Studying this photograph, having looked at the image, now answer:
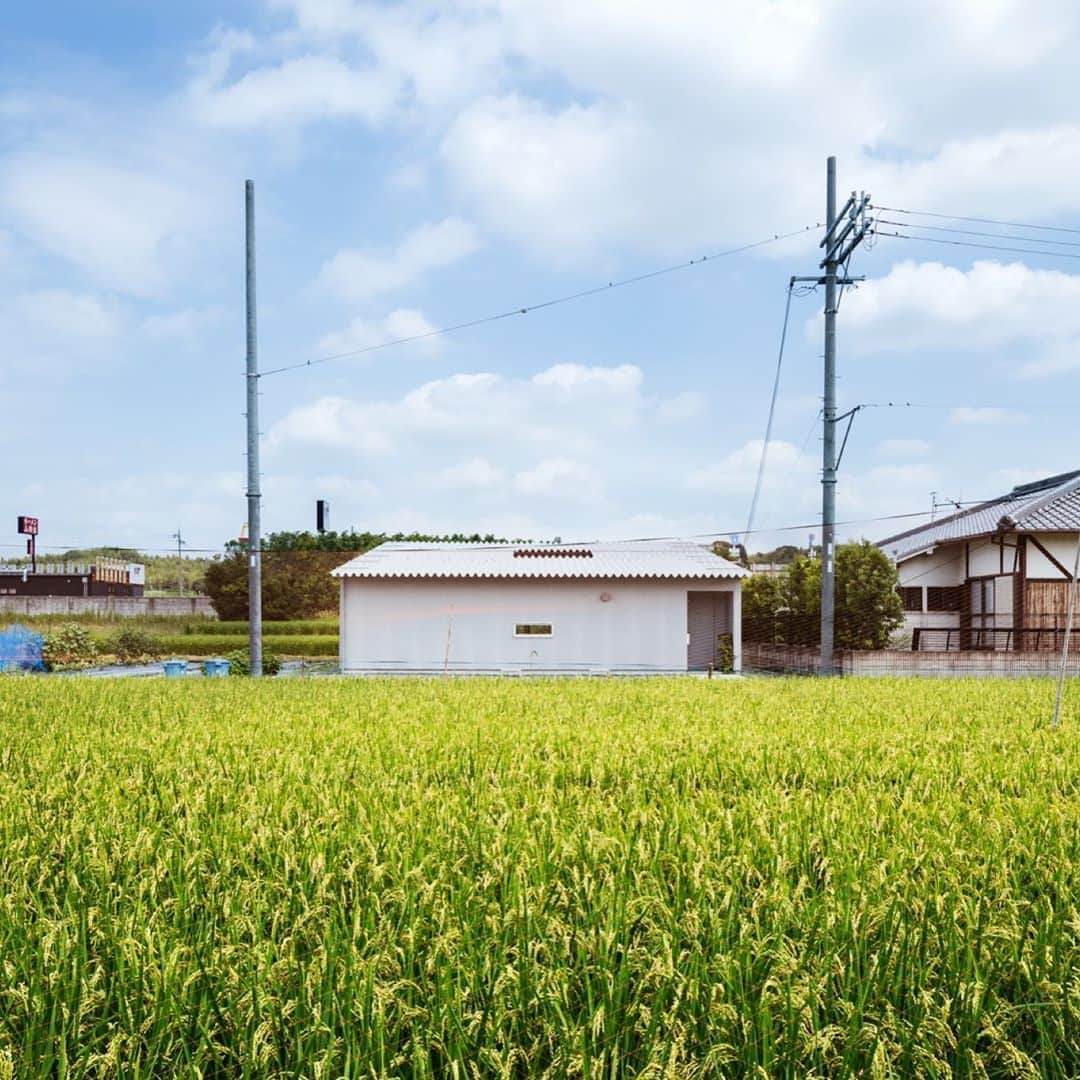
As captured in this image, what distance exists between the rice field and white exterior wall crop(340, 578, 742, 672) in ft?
42.4

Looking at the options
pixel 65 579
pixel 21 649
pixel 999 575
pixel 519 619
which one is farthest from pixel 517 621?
pixel 65 579

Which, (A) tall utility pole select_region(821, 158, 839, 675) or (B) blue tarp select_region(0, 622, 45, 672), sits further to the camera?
(B) blue tarp select_region(0, 622, 45, 672)

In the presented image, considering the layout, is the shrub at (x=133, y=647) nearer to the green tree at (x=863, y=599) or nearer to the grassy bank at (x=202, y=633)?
the grassy bank at (x=202, y=633)

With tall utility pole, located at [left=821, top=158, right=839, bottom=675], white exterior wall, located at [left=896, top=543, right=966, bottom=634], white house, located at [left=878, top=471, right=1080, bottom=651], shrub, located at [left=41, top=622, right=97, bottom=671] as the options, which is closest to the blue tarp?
shrub, located at [left=41, top=622, right=97, bottom=671]

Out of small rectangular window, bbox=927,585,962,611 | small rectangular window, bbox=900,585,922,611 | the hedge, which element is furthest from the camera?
the hedge

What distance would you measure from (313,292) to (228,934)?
47.8 ft

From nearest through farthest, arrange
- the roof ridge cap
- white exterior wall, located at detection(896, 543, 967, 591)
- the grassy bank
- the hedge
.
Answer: the roof ridge cap, white exterior wall, located at detection(896, 543, 967, 591), the grassy bank, the hedge

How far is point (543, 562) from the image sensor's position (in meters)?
20.5

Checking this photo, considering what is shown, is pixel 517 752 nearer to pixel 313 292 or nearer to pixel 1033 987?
pixel 1033 987

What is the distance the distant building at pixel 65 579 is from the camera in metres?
41.9

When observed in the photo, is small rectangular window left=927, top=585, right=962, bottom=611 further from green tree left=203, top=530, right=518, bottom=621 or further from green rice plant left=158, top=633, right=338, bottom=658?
green tree left=203, top=530, right=518, bottom=621

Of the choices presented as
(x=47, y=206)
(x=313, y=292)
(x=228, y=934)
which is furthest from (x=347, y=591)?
(x=228, y=934)

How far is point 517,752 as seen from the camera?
246 inches

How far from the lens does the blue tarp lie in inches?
818
